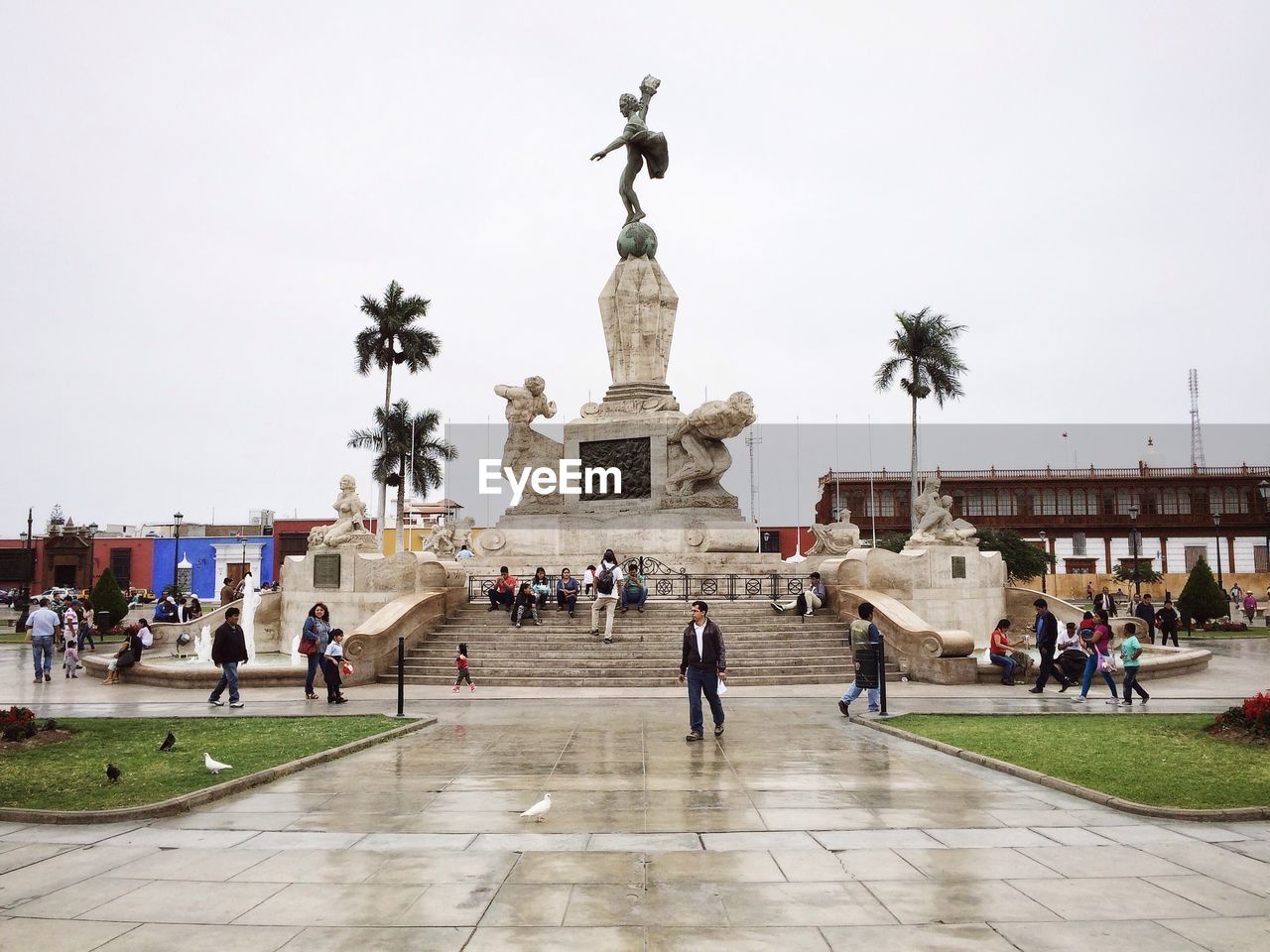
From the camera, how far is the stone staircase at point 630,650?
17391 mm

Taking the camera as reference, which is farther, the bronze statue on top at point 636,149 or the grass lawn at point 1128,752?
the bronze statue on top at point 636,149

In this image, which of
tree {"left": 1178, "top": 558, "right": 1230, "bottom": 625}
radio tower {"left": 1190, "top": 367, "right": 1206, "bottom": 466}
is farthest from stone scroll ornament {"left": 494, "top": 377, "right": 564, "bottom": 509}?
radio tower {"left": 1190, "top": 367, "right": 1206, "bottom": 466}

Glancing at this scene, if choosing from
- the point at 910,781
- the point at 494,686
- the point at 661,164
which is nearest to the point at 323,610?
the point at 494,686

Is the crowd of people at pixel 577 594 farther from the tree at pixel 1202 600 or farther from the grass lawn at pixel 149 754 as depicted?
the tree at pixel 1202 600

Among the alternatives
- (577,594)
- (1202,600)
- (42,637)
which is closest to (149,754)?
(42,637)

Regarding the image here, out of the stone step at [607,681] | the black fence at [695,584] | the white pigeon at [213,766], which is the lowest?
the stone step at [607,681]

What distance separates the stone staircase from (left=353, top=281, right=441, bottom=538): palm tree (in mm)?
32973

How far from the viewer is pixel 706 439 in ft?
84.9

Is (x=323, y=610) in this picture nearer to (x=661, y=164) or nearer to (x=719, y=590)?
(x=719, y=590)

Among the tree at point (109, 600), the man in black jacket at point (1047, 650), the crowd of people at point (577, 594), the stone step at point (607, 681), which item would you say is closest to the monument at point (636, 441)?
the crowd of people at point (577, 594)

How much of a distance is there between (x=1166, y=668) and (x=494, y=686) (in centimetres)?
1224

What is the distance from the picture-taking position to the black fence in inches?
867

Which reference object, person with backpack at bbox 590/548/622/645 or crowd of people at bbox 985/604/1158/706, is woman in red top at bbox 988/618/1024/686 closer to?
crowd of people at bbox 985/604/1158/706

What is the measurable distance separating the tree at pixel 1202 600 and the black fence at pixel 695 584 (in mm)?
17638
